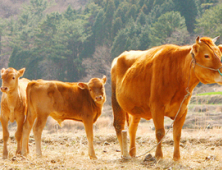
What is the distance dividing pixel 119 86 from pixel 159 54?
1285mm

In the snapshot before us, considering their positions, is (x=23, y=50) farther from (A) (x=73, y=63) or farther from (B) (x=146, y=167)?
(B) (x=146, y=167)

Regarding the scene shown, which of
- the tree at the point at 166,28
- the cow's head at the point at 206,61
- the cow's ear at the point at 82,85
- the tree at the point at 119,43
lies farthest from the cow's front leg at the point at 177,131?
the tree at the point at 119,43

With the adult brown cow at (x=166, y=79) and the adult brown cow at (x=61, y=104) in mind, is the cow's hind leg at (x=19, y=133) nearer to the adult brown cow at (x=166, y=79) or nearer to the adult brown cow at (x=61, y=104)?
the adult brown cow at (x=61, y=104)

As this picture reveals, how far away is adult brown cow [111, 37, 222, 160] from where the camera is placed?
204 inches

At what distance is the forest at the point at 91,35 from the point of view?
136 feet

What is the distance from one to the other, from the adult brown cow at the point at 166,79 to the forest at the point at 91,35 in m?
32.3

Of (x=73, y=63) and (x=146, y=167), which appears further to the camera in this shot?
(x=73, y=63)

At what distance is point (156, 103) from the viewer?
18.1 ft

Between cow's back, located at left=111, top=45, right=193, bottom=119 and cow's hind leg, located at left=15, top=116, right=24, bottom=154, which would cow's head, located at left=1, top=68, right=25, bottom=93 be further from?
cow's back, located at left=111, top=45, right=193, bottom=119

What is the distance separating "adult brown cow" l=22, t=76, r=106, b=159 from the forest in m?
31.6

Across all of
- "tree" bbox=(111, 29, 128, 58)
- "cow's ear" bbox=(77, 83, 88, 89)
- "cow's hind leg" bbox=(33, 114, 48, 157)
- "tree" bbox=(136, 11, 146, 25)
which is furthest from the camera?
"tree" bbox=(136, 11, 146, 25)

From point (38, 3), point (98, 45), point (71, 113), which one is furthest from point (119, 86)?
point (38, 3)

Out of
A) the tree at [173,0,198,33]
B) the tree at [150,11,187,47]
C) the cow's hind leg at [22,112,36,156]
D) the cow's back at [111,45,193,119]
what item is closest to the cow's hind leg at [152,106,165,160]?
the cow's back at [111,45,193,119]

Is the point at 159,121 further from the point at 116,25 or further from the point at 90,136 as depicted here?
the point at 116,25
